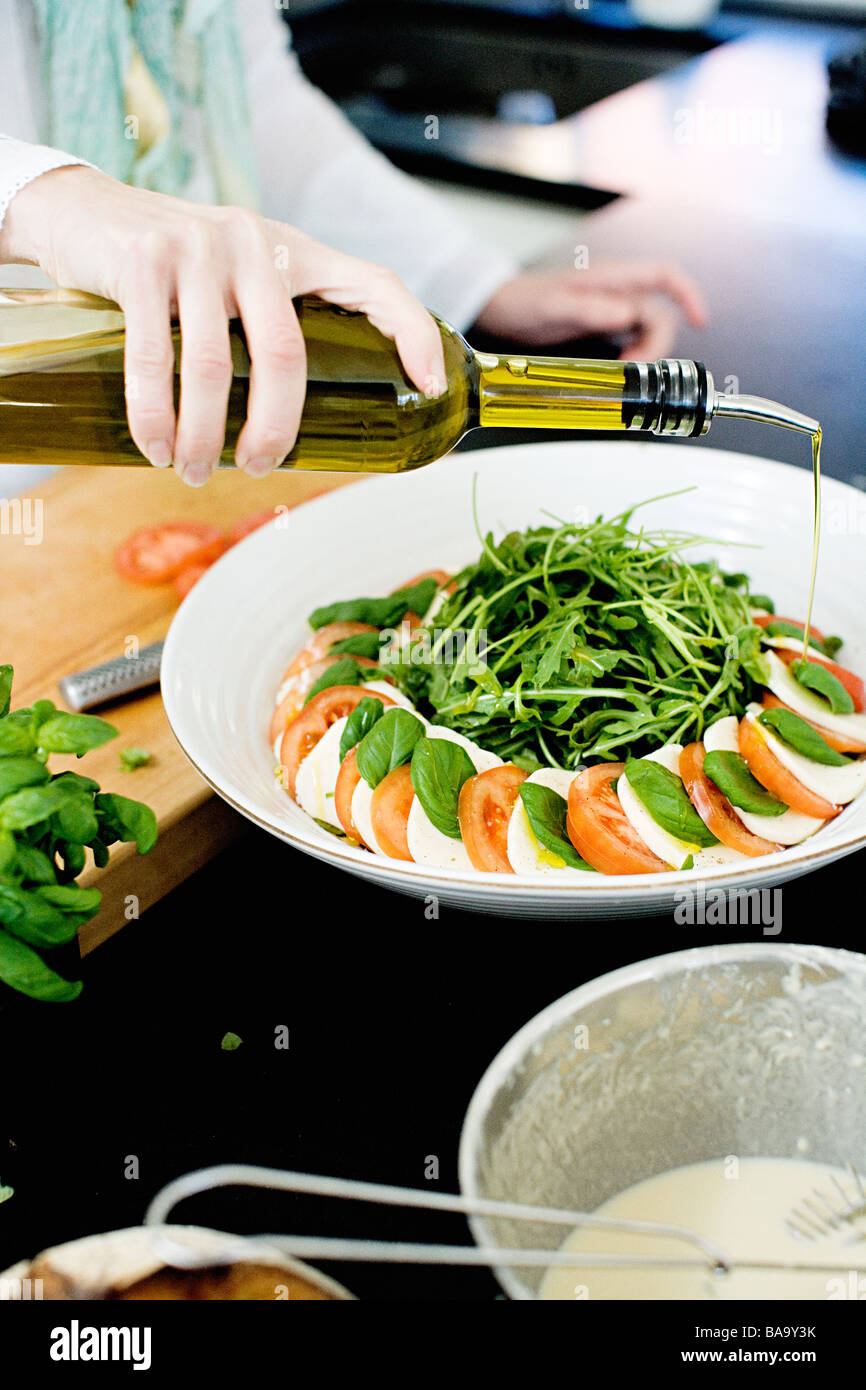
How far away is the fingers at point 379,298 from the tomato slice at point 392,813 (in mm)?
316

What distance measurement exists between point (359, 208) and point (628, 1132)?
Result: 70.3 inches

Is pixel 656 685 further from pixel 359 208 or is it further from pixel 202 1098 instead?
pixel 359 208

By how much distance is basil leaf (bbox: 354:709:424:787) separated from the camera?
2.99 ft

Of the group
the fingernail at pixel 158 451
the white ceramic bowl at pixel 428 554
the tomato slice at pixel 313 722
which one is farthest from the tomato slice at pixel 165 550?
the fingernail at pixel 158 451

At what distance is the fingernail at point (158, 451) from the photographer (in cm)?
72

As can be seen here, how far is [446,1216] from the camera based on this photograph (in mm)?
693

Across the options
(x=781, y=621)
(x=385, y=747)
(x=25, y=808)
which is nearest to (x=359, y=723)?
(x=385, y=747)

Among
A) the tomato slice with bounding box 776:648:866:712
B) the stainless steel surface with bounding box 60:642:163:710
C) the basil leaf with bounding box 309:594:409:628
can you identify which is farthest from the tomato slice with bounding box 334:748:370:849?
the tomato slice with bounding box 776:648:866:712

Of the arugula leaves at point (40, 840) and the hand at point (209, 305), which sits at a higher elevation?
the hand at point (209, 305)

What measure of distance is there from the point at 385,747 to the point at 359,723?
5 centimetres

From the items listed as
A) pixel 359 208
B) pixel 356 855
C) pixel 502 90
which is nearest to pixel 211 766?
pixel 356 855

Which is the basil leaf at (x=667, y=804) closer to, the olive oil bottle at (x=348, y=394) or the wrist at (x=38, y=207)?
the olive oil bottle at (x=348, y=394)

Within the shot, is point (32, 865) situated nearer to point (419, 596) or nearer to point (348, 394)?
point (348, 394)

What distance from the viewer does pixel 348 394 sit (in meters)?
0.81
